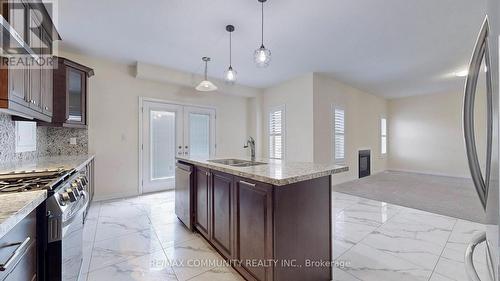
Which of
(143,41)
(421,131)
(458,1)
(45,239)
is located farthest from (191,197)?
(421,131)

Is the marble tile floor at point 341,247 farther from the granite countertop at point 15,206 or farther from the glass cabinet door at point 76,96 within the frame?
the glass cabinet door at point 76,96

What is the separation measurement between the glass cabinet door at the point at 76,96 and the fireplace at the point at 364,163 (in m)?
6.50

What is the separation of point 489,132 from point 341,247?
6.36ft

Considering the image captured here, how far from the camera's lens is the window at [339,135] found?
525 cm

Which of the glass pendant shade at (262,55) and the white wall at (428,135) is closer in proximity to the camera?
the glass pendant shade at (262,55)

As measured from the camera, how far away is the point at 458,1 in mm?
2338

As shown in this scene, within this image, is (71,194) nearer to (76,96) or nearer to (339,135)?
(76,96)

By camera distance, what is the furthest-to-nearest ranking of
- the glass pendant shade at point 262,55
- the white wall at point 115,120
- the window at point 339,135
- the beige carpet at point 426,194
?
the window at point 339,135 → the white wall at point 115,120 → the beige carpet at point 426,194 → the glass pendant shade at point 262,55

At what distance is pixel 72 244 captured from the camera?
1.52 m

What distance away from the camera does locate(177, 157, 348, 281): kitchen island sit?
4.71ft

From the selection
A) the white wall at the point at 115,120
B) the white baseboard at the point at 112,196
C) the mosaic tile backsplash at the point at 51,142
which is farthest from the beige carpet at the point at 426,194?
the mosaic tile backsplash at the point at 51,142

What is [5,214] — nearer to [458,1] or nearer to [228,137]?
[458,1]

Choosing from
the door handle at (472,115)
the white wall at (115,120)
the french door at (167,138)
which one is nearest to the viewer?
the door handle at (472,115)

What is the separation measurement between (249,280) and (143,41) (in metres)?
3.42
